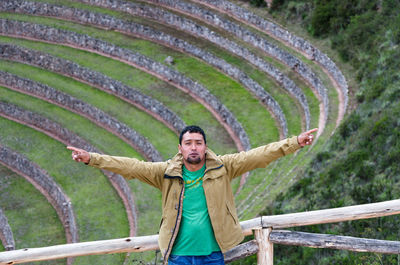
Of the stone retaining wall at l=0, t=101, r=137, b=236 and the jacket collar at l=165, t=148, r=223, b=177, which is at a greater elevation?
the stone retaining wall at l=0, t=101, r=137, b=236

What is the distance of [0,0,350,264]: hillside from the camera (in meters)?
25.2

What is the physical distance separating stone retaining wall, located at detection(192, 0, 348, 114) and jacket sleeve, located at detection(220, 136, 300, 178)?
17670mm

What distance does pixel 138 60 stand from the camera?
3438cm

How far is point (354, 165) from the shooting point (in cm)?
1772

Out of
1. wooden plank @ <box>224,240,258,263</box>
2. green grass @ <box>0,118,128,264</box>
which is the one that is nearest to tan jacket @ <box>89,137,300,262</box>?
wooden plank @ <box>224,240,258,263</box>

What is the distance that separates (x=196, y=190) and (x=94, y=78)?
27.0 m

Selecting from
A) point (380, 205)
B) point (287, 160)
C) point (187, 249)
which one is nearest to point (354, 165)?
point (287, 160)

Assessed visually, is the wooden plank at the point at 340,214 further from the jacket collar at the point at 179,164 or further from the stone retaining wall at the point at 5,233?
the stone retaining wall at the point at 5,233

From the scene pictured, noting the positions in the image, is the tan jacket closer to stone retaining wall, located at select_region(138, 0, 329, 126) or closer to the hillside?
the hillside

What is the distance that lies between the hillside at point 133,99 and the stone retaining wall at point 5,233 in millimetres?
49

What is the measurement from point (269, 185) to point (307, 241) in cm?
1370

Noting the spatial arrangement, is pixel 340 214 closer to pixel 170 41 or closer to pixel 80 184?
pixel 80 184

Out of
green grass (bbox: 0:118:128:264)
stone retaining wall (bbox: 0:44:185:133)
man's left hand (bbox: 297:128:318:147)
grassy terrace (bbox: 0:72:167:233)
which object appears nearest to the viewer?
man's left hand (bbox: 297:128:318:147)

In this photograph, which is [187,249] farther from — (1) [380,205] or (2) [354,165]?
(2) [354,165]
